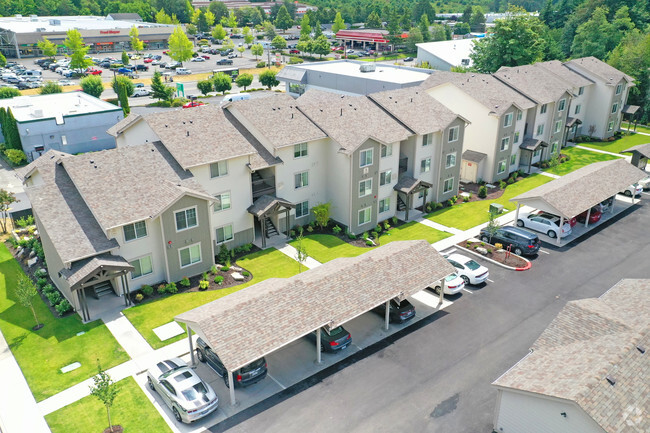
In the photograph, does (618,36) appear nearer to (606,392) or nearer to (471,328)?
(471,328)

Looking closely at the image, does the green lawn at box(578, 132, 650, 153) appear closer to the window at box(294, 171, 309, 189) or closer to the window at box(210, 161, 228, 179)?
the window at box(294, 171, 309, 189)

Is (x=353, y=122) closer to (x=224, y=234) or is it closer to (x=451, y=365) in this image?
(x=224, y=234)

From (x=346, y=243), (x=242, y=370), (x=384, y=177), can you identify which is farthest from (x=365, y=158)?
(x=242, y=370)

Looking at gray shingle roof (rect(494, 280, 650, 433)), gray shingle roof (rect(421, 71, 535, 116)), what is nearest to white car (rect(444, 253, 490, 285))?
gray shingle roof (rect(494, 280, 650, 433))

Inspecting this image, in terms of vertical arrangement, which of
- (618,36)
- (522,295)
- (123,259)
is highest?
(618,36)

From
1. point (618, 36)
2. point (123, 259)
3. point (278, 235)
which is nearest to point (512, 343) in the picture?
point (278, 235)

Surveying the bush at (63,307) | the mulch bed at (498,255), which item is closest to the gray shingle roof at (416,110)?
the mulch bed at (498,255)
